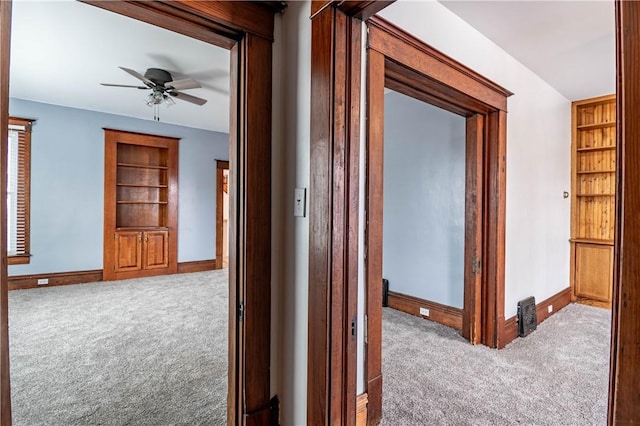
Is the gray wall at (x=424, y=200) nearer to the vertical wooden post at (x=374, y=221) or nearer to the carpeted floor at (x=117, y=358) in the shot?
the vertical wooden post at (x=374, y=221)

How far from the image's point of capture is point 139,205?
19.6 ft

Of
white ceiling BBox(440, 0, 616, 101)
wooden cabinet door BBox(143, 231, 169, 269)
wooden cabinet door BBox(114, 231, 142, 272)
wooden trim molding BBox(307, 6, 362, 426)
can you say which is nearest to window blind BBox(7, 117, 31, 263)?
wooden cabinet door BBox(114, 231, 142, 272)

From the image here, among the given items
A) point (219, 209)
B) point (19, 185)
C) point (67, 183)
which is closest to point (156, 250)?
point (219, 209)

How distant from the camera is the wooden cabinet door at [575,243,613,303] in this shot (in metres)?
4.07

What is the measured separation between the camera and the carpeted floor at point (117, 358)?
6.55 feet

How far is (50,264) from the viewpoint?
4.90 meters

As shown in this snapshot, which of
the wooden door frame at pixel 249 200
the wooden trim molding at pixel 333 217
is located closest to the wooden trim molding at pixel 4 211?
the wooden door frame at pixel 249 200

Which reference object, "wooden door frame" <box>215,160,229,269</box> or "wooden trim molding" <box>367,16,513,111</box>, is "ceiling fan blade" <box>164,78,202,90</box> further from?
"wooden door frame" <box>215,160,229,269</box>

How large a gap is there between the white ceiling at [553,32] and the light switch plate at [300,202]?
5.74 ft

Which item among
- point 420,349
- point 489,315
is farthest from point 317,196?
point 489,315

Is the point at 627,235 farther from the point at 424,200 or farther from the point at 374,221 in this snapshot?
the point at 424,200

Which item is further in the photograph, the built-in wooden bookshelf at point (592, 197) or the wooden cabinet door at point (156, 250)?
the wooden cabinet door at point (156, 250)

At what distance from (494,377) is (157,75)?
4.09 m

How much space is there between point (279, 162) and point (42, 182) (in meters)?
4.99
